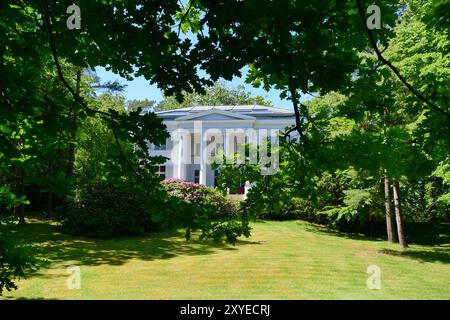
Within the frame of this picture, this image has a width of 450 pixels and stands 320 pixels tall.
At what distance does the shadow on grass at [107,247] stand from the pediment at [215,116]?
753 inches

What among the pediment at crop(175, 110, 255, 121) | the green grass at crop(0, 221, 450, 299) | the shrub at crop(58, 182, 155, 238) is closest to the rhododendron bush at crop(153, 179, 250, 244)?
the green grass at crop(0, 221, 450, 299)

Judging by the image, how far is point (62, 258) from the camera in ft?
44.6

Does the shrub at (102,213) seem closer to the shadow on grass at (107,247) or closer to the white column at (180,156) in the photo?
the shadow on grass at (107,247)

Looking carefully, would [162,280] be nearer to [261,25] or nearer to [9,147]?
[9,147]

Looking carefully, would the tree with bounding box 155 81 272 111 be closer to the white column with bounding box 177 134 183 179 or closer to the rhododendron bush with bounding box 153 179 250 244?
the white column with bounding box 177 134 183 179

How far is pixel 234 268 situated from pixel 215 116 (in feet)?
89.3

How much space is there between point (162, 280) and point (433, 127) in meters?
8.70

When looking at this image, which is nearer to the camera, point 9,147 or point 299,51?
point 299,51

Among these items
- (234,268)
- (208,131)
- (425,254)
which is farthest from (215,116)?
(234,268)

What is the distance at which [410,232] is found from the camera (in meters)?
24.5

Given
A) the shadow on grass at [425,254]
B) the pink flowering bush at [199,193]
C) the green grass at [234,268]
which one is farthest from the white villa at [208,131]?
the shadow on grass at [425,254]
